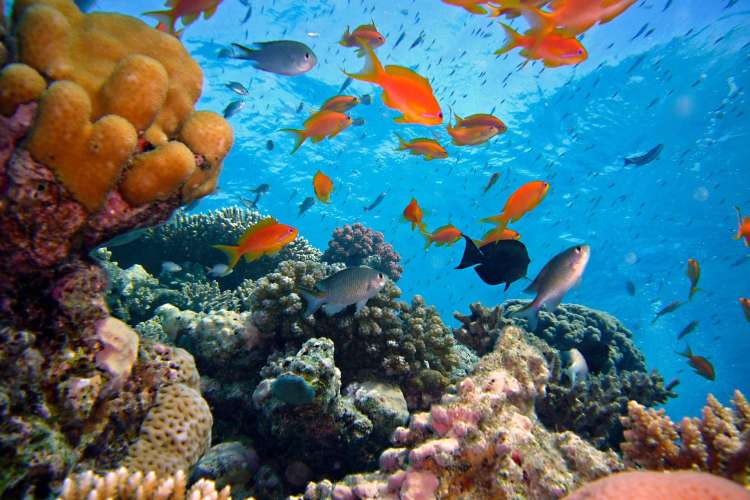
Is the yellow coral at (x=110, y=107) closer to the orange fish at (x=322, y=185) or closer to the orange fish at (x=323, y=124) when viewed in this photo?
the orange fish at (x=323, y=124)

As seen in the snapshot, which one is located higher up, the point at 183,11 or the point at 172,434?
the point at 183,11

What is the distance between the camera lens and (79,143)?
2.11m

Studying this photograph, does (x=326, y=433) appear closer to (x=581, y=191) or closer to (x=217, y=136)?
(x=217, y=136)

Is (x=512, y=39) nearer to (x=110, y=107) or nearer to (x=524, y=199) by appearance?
(x=524, y=199)

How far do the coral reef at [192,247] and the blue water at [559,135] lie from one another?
251 inches

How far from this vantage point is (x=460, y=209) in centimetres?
3966

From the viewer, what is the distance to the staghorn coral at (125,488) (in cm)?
212

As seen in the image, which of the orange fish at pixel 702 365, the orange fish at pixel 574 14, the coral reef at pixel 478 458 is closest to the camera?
the coral reef at pixel 478 458

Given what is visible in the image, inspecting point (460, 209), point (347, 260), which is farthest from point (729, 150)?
point (347, 260)

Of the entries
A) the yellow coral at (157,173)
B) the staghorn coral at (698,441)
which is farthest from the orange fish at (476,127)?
the yellow coral at (157,173)

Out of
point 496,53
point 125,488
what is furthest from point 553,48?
point 125,488

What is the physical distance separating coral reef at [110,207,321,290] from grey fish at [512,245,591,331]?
6.88 m

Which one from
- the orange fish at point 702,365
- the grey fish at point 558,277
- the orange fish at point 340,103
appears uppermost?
the orange fish at point 702,365

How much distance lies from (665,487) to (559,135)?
30.5m
